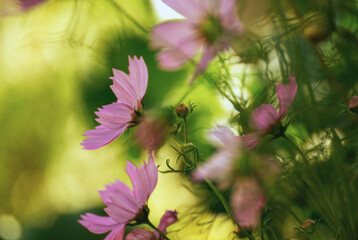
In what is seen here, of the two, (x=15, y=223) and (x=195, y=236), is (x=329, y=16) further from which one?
(x=15, y=223)

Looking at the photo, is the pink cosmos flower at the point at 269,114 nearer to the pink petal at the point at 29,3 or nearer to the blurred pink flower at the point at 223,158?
the blurred pink flower at the point at 223,158

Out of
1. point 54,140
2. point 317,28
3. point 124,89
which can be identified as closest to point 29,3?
point 124,89

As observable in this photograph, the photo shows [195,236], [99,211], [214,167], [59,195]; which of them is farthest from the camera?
[59,195]

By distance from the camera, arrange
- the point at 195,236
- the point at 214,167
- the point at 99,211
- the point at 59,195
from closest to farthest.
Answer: the point at 214,167 < the point at 195,236 < the point at 99,211 < the point at 59,195

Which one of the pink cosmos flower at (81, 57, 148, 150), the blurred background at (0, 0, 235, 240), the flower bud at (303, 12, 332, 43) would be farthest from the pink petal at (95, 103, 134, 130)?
the blurred background at (0, 0, 235, 240)

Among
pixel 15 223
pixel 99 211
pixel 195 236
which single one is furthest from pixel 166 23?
pixel 15 223

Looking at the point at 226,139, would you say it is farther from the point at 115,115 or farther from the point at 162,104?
the point at 162,104

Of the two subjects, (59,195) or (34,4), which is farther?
(59,195)
